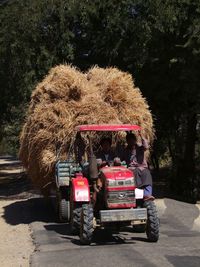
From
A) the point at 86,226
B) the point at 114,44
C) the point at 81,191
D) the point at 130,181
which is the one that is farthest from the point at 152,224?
the point at 114,44

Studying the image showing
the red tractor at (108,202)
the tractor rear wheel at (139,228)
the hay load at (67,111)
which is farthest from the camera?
the hay load at (67,111)

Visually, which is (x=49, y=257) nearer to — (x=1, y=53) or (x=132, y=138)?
(x=132, y=138)

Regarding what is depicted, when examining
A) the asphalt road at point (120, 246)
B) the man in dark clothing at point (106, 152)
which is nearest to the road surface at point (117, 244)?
the asphalt road at point (120, 246)

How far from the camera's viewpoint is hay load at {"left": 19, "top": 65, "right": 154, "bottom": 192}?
45.0 ft

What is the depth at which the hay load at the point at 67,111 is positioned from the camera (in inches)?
540

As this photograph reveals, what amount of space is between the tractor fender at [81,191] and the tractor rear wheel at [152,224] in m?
1.12

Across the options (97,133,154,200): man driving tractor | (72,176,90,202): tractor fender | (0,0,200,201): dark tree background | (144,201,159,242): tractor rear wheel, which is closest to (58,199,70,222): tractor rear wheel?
(97,133,154,200): man driving tractor

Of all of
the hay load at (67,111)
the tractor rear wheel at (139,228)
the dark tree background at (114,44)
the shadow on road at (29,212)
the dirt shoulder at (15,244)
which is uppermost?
the dark tree background at (114,44)

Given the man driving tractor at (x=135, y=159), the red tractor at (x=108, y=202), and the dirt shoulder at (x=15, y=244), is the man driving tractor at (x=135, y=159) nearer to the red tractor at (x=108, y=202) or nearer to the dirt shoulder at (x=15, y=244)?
the red tractor at (x=108, y=202)

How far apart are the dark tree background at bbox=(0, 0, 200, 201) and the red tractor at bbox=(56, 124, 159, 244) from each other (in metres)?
7.23

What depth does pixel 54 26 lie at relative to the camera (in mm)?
20453

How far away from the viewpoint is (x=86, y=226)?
34.1ft

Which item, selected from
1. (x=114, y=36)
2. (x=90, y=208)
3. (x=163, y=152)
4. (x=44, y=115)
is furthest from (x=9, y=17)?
(x=163, y=152)

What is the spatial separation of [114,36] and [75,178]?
9.02 meters
